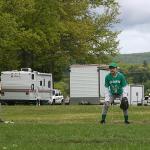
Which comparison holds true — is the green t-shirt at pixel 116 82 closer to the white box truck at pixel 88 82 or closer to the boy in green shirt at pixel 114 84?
the boy in green shirt at pixel 114 84

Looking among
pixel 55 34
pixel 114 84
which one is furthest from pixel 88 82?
pixel 114 84

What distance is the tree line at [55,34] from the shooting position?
47056mm

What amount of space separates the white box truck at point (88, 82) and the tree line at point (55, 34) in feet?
12.8

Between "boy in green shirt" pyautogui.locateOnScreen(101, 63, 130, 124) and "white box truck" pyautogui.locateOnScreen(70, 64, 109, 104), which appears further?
"white box truck" pyautogui.locateOnScreen(70, 64, 109, 104)

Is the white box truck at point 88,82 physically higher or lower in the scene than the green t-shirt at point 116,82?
higher

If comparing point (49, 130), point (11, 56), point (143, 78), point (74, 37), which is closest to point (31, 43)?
point (11, 56)

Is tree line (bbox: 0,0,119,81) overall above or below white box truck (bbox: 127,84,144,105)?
above

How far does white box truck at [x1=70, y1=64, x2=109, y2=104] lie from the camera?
4966 cm

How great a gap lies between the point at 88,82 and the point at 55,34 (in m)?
5.12

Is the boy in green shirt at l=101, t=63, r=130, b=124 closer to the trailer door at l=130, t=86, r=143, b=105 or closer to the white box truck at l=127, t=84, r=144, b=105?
the white box truck at l=127, t=84, r=144, b=105

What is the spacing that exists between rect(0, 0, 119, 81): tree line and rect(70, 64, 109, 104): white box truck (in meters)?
3.92

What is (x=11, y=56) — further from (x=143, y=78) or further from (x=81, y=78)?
(x=143, y=78)

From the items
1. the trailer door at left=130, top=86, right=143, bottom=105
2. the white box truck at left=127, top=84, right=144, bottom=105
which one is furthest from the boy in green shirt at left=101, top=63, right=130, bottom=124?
the trailer door at left=130, top=86, right=143, bottom=105

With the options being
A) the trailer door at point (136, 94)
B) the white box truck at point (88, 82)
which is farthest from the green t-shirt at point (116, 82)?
the trailer door at point (136, 94)
